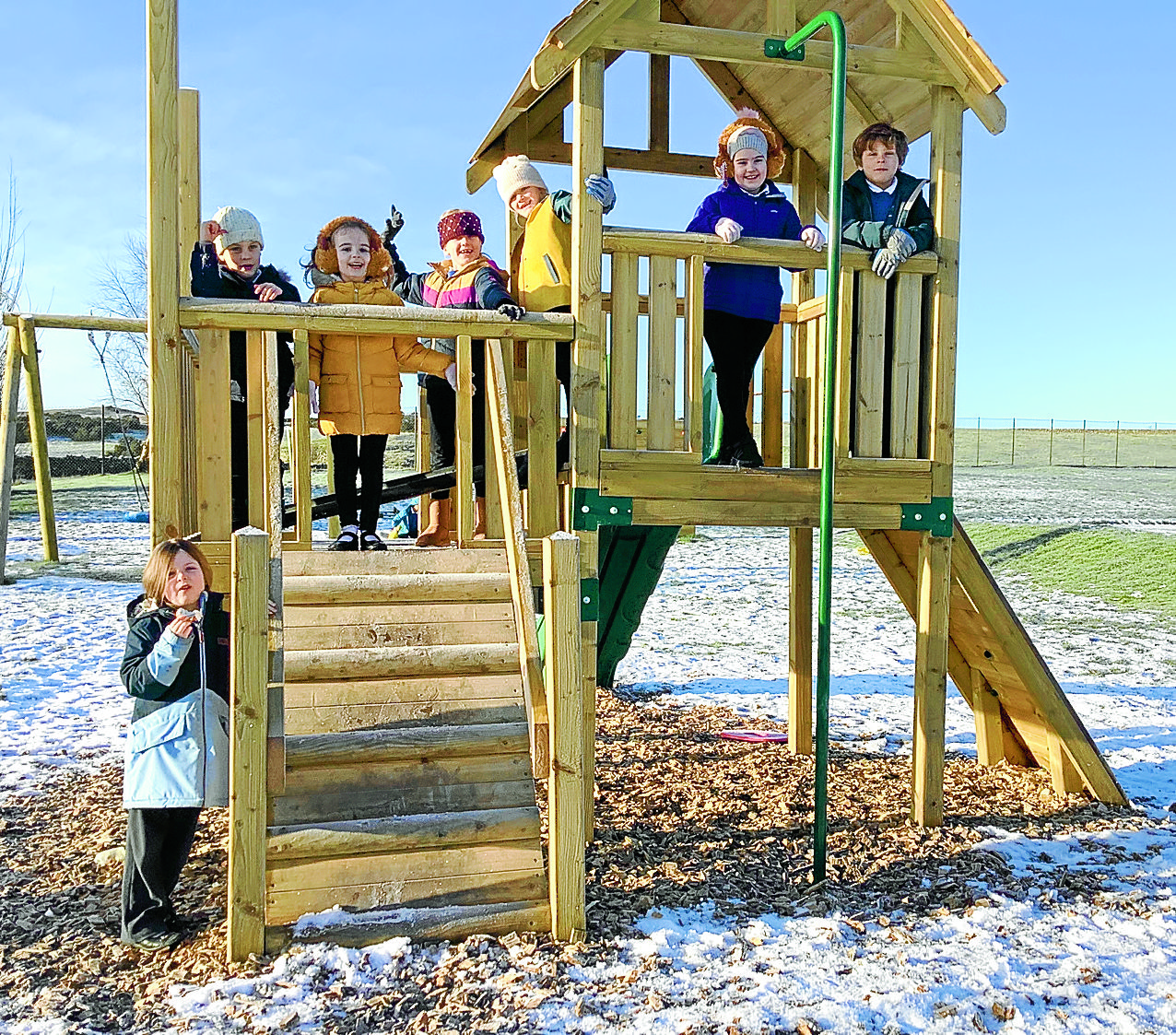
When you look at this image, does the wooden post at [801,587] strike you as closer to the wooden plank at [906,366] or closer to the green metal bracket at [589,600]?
the wooden plank at [906,366]

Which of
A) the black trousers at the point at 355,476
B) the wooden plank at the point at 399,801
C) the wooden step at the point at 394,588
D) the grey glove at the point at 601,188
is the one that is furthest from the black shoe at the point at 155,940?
the grey glove at the point at 601,188

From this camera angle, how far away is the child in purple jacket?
207 inches

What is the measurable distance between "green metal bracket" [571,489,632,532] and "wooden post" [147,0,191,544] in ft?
5.82

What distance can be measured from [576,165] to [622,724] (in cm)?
419

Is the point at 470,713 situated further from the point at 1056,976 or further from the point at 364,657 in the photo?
the point at 1056,976

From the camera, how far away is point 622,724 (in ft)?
25.2

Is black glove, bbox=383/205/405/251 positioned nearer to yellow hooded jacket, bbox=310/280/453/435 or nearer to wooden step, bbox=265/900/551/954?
yellow hooded jacket, bbox=310/280/453/435

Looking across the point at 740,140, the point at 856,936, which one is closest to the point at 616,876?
the point at 856,936

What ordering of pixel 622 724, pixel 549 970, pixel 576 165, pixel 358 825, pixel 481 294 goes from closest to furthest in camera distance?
pixel 549 970 → pixel 358 825 → pixel 576 165 → pixel 481 294 → pixel 622 724

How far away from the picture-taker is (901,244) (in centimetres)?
518

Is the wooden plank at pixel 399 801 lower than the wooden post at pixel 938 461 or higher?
lower

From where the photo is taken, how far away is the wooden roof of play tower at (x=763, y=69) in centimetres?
488

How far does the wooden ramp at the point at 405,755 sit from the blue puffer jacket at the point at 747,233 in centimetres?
175

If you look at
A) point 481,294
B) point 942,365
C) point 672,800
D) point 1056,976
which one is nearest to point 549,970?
point 1056,976
